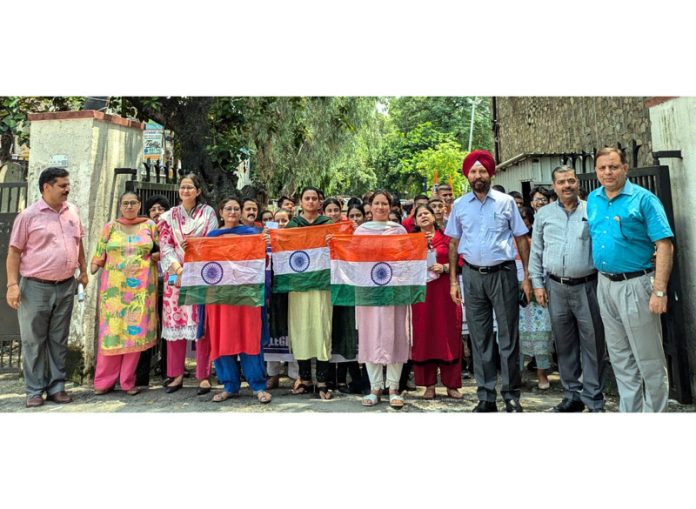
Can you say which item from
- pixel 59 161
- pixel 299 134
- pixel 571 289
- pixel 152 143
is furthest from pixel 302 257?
pixel 299 134

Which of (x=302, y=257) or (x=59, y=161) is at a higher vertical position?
(x=59, y=161)

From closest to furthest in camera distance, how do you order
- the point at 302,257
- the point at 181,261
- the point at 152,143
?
the point at 302,257 → the point at 181,261 → the point at 152,143

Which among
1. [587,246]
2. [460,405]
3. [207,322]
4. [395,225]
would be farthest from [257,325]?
[587,246]

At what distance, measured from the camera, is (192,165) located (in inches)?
339

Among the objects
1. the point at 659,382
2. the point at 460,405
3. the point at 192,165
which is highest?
the point at 192,165

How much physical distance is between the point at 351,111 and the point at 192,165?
345 inches

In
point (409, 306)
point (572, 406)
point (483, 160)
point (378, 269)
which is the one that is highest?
point (483, 160)

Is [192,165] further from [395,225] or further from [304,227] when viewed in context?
[395,225]

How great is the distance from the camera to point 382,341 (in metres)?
4.57

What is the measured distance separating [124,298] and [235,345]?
130 cm

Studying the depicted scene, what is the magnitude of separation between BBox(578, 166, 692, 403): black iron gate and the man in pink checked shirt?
5350mm

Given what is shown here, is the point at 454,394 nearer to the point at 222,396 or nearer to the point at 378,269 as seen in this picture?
the point at 378,269

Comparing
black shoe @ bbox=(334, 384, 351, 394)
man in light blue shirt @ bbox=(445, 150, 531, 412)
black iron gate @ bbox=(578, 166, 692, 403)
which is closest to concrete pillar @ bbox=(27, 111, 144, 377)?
black shoe @ bbox=(334, 384, 351, 394)

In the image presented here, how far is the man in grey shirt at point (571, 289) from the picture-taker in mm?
4211
